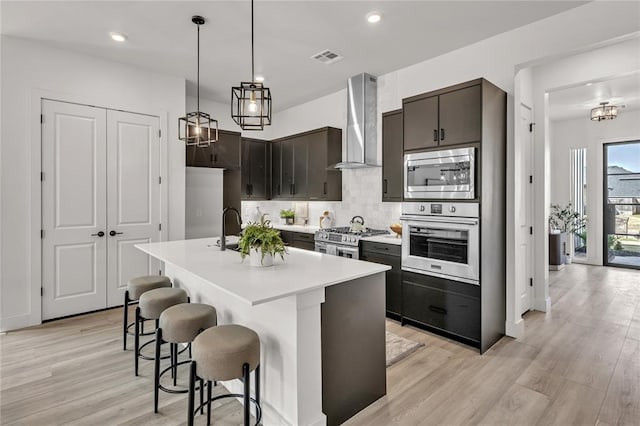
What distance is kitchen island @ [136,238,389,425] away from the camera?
184cm

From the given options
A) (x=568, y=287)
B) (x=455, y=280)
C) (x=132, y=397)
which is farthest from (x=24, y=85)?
(x=568, y=287)

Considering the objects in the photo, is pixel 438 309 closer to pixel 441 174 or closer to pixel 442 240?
pixel 442 240

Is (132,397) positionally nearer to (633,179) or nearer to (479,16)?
(479,16)

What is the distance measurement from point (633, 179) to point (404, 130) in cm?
584

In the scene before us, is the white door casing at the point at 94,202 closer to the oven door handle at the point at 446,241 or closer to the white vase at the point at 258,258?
the white vase at the point at 258,258

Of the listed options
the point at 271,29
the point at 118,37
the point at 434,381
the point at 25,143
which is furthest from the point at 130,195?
the point at 434,381

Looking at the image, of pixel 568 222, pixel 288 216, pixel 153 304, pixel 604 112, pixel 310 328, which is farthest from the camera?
pixel 568 222

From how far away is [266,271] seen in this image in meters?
2.15

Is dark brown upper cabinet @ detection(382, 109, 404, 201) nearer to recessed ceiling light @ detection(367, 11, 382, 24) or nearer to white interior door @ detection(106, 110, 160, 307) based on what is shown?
recessed ceiling light @ detection(367, 11, 382, 24)

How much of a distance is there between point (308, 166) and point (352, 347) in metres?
3.79

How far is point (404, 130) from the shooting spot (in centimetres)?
364

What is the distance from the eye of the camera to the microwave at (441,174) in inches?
123

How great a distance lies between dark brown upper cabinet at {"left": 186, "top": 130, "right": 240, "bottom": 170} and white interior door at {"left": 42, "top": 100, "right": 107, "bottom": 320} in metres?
1.20

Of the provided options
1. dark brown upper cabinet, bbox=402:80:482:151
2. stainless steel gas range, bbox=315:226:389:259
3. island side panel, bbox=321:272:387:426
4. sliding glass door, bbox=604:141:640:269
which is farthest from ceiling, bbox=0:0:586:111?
sliding glass door, bbox=604:141:640:269
